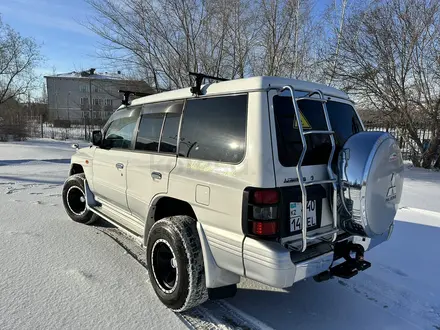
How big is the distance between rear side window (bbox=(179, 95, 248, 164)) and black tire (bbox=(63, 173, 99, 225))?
2.68 m

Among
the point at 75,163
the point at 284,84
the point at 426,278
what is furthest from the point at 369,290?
the point at 75,163

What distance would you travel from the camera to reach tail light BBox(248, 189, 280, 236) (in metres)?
2.16

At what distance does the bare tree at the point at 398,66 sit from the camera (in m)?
10.4

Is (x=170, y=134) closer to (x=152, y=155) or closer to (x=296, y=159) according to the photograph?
(x=152, y=155)

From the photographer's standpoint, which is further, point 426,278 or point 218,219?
point 426,278

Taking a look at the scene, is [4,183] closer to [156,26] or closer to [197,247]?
[197,247]

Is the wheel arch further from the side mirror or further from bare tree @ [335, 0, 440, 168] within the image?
bare tree @ [335, 0, 440, 168]

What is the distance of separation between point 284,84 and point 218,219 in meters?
1.16

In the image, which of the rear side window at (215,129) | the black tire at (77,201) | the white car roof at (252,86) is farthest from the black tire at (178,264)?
the black tire at (77,201)

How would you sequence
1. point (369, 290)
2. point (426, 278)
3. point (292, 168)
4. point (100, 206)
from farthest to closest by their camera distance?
point (100, 206)
point (426, 278)
point (369, 290)
point (292, 168)

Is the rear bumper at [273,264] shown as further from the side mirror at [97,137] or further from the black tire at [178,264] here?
the side mirror at [97,137]

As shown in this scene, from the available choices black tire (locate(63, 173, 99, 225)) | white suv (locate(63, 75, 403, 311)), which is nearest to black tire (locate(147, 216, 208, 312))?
white suv (locate(63, 75, 403, 311))

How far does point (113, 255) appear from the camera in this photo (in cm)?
375

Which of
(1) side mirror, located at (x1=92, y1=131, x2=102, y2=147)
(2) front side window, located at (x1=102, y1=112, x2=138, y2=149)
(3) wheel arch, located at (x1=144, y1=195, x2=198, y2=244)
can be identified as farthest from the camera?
(1) side mirror, located at (x1=92, y1=131, x2=102, y2=147)
